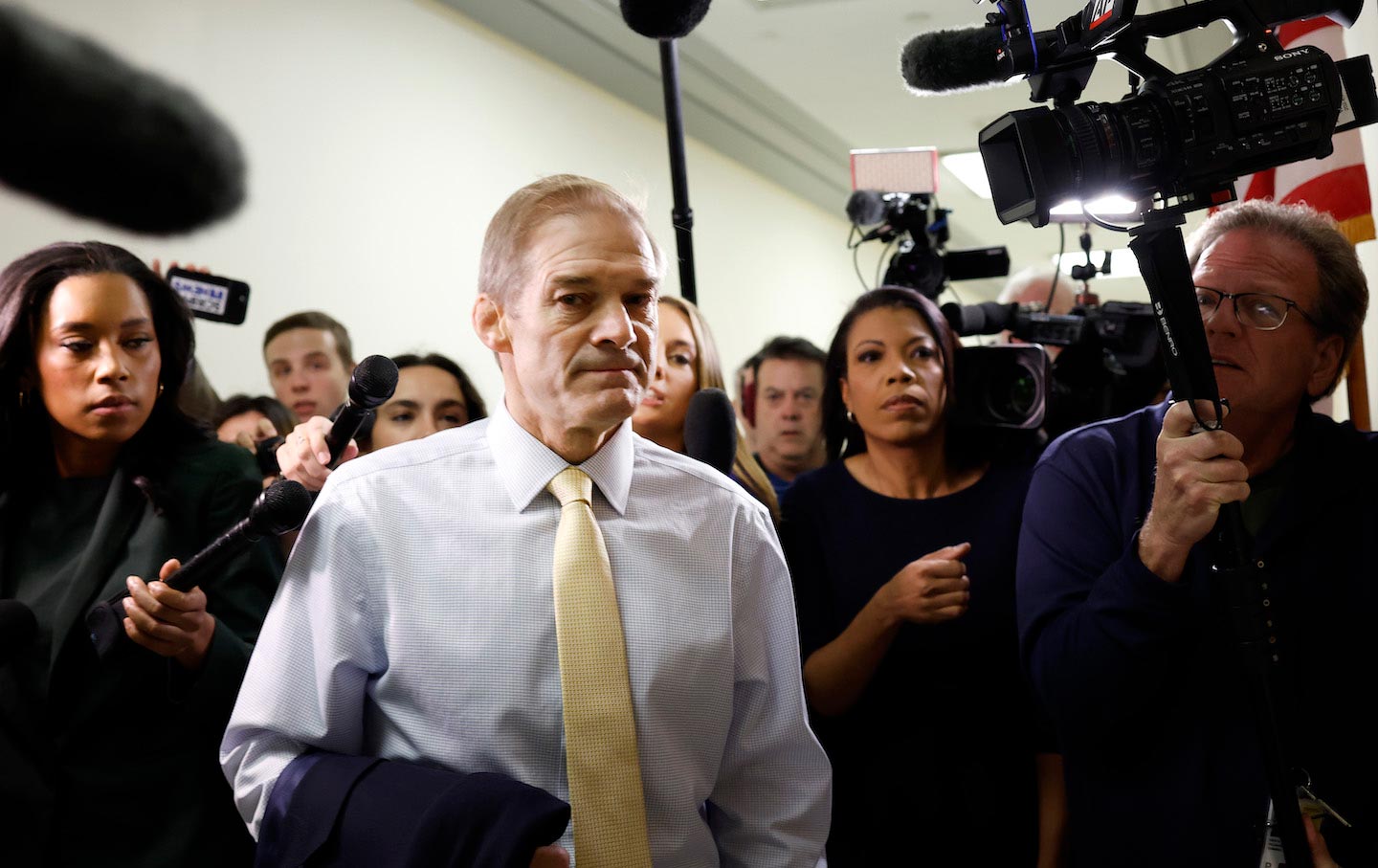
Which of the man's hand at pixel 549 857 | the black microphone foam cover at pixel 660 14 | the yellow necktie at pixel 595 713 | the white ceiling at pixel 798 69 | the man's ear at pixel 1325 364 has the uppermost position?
the white ceiling at pixel 798 69

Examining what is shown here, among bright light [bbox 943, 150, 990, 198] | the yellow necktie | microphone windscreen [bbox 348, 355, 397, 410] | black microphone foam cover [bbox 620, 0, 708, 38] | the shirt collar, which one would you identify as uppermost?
bright light [bbox 943, 150, 990, 198]

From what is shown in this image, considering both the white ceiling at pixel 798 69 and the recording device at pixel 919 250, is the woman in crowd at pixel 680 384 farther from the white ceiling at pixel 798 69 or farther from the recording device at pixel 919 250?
the white ceiling at pixel 798 69

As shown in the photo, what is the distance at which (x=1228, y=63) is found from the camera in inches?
47.6

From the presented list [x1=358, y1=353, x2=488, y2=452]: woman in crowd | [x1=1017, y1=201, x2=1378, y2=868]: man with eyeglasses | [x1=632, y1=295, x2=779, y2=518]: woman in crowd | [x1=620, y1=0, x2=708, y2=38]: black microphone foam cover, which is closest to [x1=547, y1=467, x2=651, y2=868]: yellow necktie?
[x1=1017, y1=201, x2=1378, y2=868]: man with eyeglasses

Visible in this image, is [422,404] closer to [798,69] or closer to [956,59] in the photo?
[956,59]

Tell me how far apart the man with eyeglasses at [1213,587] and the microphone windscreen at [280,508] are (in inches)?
36.5

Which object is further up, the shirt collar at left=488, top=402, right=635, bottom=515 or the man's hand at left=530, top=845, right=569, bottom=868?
the shirt collar at left=488, top=402, right=635, bottom=515

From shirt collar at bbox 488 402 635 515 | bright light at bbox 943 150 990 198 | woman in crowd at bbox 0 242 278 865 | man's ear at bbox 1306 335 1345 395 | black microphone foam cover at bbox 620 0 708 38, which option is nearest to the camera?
shirt collar at bbox 488 402 635 515

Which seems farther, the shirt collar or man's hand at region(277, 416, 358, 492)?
man's hand at region(277, 416, 358, 492)

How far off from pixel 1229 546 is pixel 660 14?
48.1 inches

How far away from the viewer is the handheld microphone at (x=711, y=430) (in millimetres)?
1807

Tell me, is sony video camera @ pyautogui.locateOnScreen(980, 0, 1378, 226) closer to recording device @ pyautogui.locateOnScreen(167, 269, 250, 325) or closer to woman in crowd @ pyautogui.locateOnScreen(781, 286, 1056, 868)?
woman in crowd @ pyautogui.locateOnScreen(781, 286, 1056, 868)

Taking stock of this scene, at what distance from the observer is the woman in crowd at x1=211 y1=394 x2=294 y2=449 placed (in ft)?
8.29

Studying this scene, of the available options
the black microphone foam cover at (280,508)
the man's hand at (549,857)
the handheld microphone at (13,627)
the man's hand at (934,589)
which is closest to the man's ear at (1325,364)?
the man's hand at (934,589)
